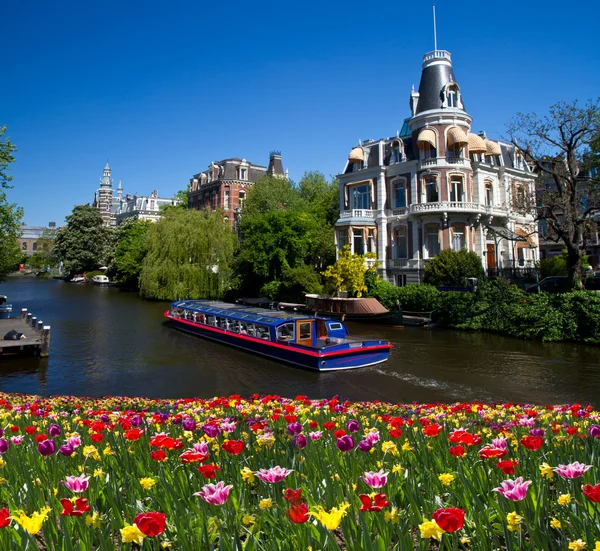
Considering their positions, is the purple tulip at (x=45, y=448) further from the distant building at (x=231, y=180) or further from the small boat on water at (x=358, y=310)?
the distant building at (x=231, y=180)

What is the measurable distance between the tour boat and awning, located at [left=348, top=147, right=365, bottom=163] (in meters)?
22.6

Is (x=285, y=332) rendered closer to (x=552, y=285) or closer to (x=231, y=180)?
(x=552, y=285)

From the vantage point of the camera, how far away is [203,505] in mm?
3486

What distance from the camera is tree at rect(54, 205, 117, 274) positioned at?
99000 millimetres

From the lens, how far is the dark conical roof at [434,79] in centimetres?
4197

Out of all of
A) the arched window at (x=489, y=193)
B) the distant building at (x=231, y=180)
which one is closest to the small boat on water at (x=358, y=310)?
the arched window at (x=489, y=193)

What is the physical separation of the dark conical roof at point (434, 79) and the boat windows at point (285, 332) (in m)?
26.9

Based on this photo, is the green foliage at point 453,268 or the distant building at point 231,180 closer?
the green foliage at point 453,268

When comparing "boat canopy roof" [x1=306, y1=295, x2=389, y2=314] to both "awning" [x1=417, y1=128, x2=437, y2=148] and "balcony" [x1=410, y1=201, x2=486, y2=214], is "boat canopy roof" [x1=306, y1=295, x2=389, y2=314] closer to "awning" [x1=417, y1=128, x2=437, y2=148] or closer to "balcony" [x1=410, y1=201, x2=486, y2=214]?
"balcony" [x1=410, y1=201, x2=486, y2=214]

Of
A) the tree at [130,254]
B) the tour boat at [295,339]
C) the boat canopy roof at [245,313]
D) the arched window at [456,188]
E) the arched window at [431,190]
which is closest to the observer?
the tour boat at [295,339]

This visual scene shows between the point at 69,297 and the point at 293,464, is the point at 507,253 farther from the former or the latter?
the point at 69,297

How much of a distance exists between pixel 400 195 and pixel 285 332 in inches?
939

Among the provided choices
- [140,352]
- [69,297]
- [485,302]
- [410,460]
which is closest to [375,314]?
[485,302]

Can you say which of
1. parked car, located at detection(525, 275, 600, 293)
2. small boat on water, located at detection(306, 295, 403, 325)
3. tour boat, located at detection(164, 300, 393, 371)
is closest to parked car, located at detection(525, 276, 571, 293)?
parked car, located at detection(525, 275, 600, 293)
